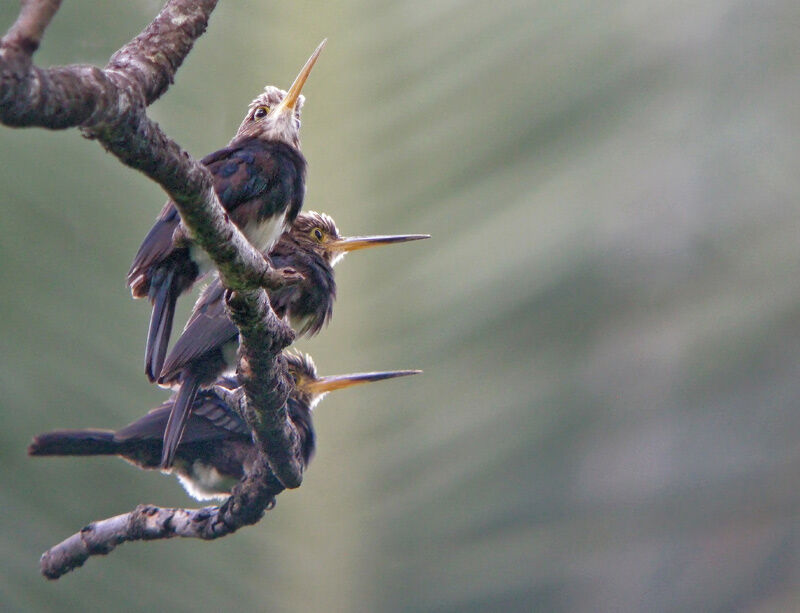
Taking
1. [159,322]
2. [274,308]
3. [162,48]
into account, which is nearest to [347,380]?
[159,322]

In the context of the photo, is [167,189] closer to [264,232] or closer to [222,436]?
[264,232]

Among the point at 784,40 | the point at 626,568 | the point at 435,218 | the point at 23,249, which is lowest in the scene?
the point at 626,568

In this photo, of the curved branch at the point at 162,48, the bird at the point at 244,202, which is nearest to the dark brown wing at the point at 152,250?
the bird at the point at 244,202

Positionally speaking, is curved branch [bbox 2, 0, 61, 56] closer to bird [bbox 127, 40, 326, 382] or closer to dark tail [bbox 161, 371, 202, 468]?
bird [bbox 127, 40, 326, 382]

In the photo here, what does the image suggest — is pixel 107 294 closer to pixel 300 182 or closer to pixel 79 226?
pixel 79 226

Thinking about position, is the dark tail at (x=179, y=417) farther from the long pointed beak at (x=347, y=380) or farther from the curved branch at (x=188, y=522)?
the long pointed beak at (x=347, y=380)

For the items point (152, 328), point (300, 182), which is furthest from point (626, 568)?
point (300, 182)

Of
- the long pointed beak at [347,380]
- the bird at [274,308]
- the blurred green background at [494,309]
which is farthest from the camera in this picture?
the bird at [274,308]
